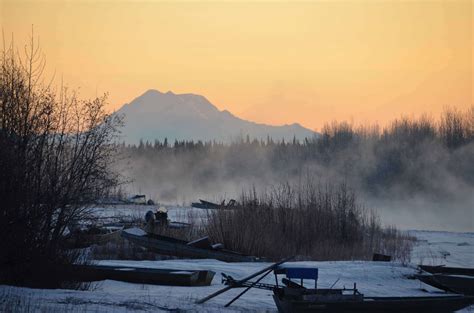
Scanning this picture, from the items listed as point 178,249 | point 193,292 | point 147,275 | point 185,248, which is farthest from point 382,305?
point 178,249

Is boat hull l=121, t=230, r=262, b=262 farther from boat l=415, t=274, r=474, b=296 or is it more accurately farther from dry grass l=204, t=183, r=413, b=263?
boat l=415, t=274, r=474, b=296

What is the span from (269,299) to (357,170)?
5683 cm

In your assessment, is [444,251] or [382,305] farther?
[444,251]

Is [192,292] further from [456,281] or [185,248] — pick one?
[185,248]

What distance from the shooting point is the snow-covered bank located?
10.9 metres

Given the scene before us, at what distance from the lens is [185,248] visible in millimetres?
20047

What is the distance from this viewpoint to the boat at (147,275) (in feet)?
46.4

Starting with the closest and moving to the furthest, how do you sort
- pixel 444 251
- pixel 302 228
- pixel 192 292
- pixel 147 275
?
pixel 192 292, pixel 147 275, pixel 302 228, pixel 444 251

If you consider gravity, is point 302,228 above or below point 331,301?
above

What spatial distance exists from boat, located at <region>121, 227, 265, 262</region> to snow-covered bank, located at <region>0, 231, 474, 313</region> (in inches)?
30.0

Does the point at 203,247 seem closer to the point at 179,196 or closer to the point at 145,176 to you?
the point at 179,196

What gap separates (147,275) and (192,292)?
1.40m

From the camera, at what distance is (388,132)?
72125 mm

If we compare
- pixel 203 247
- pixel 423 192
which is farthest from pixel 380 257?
pixel 423 192
